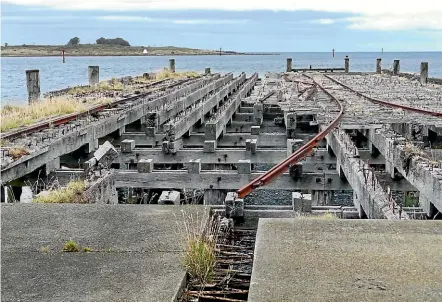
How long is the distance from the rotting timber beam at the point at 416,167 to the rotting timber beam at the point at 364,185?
1.76 feet

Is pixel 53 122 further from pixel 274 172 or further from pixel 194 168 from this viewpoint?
pixel 274 172

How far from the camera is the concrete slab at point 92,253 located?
4.00m

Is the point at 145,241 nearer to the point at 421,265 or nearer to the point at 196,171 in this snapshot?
the point at 421,265

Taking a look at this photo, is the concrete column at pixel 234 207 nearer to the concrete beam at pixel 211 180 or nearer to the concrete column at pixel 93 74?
the concrete beam at pixel 211 180

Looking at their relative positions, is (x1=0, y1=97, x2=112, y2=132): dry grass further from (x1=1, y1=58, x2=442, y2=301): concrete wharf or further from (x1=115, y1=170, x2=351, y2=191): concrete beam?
(x1=115, y1=170, x2=351, y2=191): concrete beam

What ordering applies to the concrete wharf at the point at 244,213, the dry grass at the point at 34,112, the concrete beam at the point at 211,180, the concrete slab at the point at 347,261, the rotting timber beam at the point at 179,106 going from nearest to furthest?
the concrete slab at the point at 347,261
the concrete wharf at the point at 244,213
the concrete beam at the point at 211,180
the dry grass at the point at 34,112
the rotting timber beam at the point at 179,106

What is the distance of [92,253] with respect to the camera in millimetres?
4680

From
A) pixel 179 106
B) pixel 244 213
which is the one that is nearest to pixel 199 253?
pixel 244 213

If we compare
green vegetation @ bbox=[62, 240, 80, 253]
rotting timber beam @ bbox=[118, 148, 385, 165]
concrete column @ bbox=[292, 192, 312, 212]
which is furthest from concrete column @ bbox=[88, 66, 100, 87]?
green vegetation @ bbox=[62, 240, 80, 253]

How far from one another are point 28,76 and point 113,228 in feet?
61.1

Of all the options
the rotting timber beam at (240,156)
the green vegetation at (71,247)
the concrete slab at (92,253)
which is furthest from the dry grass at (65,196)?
the rotting timber beam at (240,156)

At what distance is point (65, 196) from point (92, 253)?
216 cm

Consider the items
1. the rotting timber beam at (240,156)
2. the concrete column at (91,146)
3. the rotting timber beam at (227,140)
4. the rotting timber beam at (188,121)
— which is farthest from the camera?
the rotting timber beam at (227,140)

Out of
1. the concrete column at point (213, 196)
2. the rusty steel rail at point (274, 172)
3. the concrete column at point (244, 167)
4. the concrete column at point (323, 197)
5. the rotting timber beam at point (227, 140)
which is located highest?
the rusty steel rail at point (274, 172)
